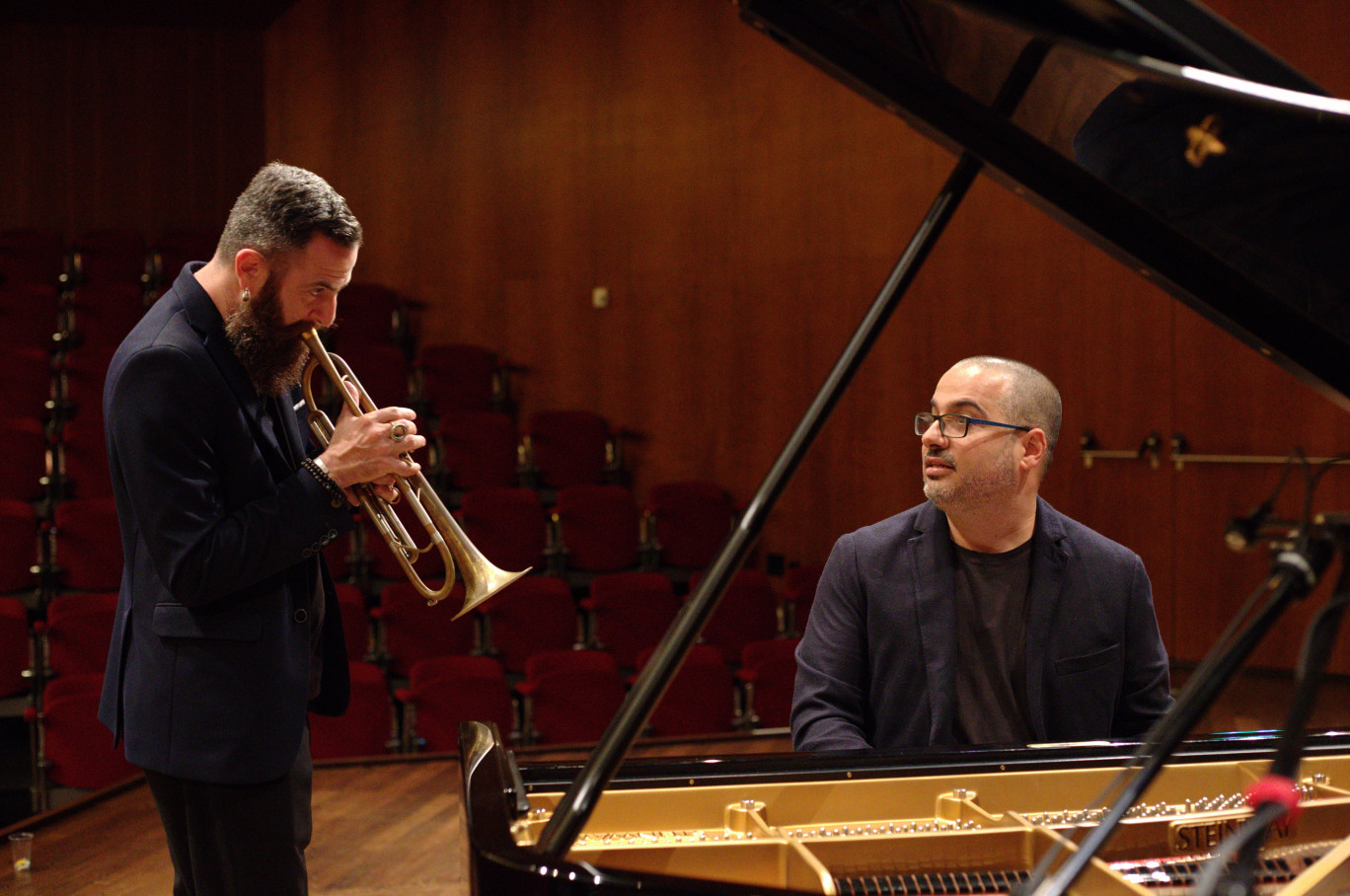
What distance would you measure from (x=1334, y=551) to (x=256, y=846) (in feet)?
4.31

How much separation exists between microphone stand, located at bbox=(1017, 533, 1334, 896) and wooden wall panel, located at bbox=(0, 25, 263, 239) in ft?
27.0

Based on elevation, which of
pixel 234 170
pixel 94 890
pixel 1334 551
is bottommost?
pixel 94 890

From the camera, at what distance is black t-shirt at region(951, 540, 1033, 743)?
1907 mm

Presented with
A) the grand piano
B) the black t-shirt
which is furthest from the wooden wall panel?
the grand piano

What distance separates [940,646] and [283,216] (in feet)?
3.76

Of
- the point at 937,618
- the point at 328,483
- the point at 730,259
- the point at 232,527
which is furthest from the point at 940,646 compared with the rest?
the point at 730,259

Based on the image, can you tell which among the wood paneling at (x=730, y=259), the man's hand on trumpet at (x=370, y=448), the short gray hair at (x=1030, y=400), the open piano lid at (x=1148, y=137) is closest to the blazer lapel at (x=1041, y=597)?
the short gray hair at (x=1030, y=400)

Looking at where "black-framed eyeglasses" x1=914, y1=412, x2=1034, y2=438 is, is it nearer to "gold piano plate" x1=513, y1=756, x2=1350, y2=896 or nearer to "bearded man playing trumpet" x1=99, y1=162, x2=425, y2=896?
"gold piano plate" x1=513, y1=756, x2=1350, y2=896

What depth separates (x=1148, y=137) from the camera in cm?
112

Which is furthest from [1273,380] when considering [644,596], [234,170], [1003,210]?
[234,170]

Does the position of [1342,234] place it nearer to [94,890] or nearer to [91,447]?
[94,890]

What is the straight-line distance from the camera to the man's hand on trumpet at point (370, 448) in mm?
1635

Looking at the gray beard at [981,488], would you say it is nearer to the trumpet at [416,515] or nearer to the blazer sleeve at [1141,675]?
the blazer sleeve at [1141,675]

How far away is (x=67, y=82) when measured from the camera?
8117mm
